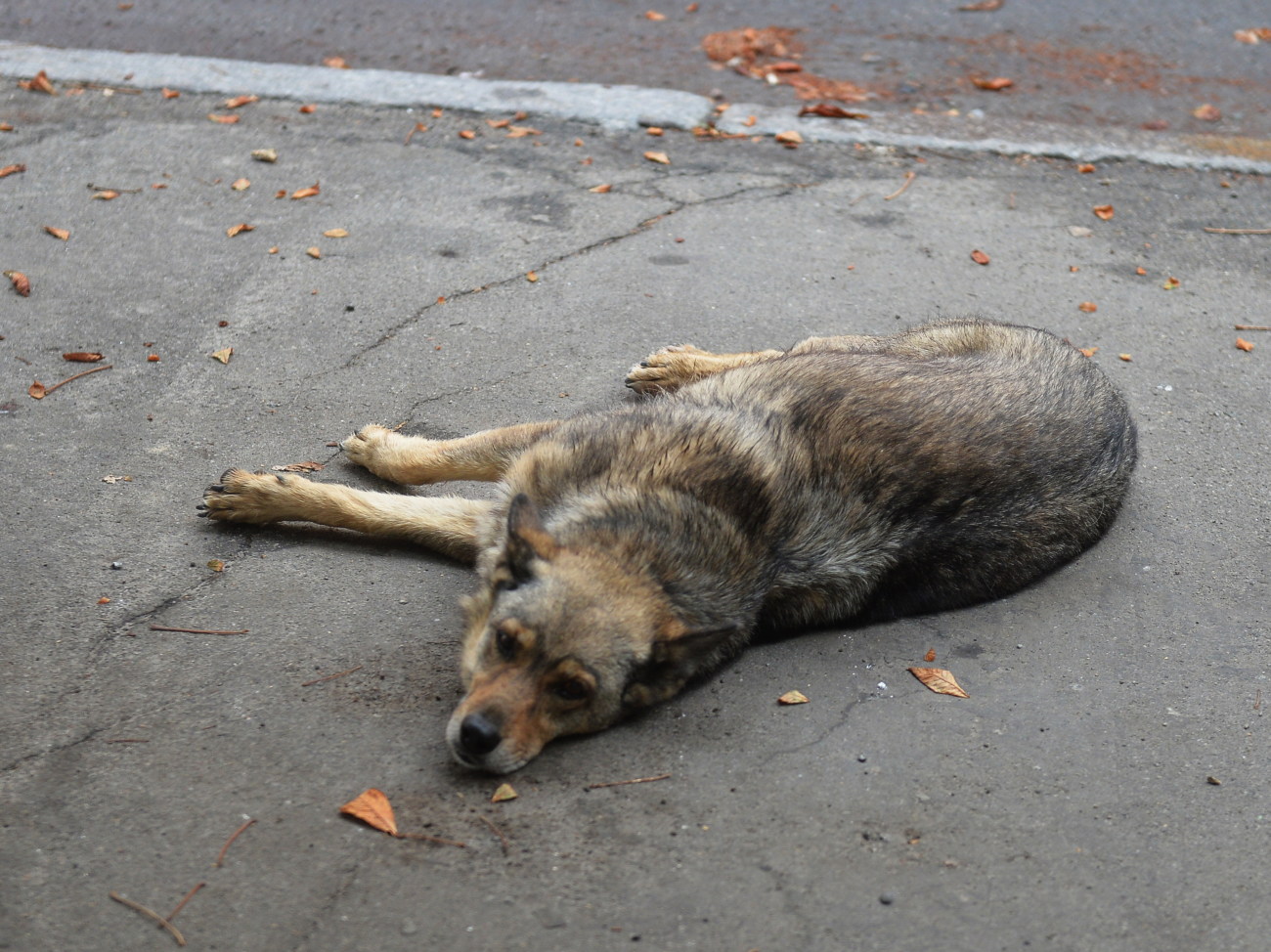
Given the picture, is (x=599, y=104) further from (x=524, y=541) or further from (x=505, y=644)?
(x=505, y=644)

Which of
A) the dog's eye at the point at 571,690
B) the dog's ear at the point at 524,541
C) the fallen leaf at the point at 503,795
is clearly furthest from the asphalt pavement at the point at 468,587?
the dog's ear at the point at 524,541

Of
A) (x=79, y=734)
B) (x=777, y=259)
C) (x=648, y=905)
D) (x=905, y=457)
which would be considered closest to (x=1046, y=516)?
(x=905, y=457)

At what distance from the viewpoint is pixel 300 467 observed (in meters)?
4.57

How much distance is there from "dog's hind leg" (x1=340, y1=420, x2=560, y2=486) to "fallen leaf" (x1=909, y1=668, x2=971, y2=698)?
1592 mm

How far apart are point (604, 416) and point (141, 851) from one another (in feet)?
6.75

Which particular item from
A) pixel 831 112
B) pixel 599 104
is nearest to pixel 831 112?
pixel 831 112

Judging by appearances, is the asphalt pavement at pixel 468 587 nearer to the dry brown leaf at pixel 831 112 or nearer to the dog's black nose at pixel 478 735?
the dog's black nose at pixel 478 735

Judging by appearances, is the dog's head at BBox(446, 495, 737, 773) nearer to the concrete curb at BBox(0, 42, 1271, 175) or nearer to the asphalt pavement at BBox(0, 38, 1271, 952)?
the asphalt pavement at BBox(0, 38, 1271, 952)

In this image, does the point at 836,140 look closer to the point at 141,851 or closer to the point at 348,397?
the point at 348,397

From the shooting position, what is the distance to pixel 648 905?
3.01 meters

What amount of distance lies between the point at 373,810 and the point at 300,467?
71.7 inches

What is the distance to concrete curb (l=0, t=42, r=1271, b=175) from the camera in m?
7.67

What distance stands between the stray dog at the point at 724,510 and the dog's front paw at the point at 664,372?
0.76 m

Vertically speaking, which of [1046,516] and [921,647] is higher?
[1046,516]
